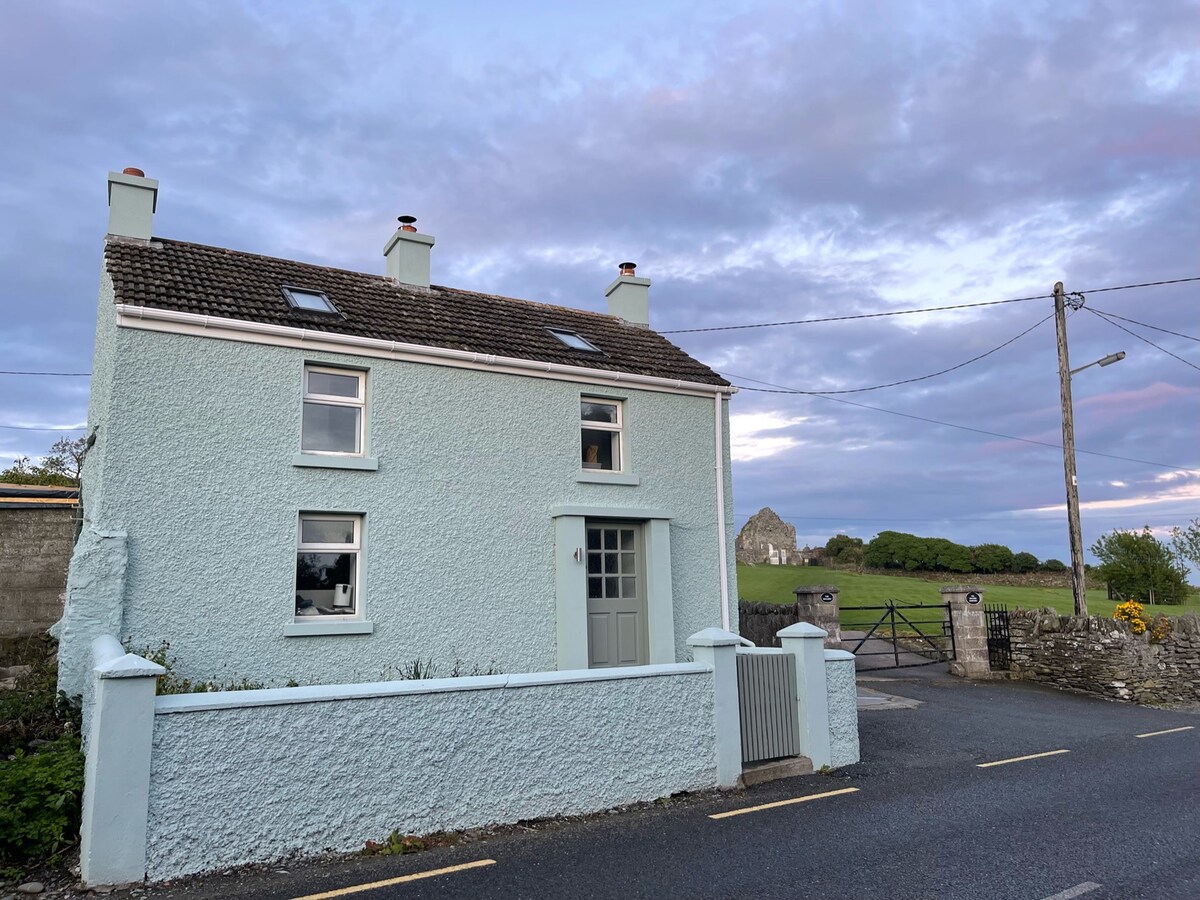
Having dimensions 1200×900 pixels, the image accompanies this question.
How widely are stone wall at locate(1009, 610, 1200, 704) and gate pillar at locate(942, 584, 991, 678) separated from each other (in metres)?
0.84

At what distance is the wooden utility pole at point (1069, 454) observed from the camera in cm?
1758

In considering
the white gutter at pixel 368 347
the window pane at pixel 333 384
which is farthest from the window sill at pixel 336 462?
the white gutter at pixel 368 347

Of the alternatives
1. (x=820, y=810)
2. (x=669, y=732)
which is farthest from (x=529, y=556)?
(x=820, y=810)

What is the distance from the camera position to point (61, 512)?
1264cm

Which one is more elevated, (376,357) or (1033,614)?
(376,357)

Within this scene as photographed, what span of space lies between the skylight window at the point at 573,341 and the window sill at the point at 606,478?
2.27 meters

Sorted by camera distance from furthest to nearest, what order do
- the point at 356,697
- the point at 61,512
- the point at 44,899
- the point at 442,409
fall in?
the point at 61,512
the point at 442,409
the point at 356,697
the point at 44,899

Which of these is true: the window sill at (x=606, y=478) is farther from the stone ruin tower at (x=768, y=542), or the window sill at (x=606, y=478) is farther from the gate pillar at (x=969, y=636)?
the stone ruin tower at (x=768, y=542)

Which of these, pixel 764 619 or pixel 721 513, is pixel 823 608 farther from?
pixel 721 513

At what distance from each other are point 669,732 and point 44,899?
4.96m

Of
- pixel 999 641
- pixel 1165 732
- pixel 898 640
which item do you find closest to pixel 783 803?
pixel 1165 732

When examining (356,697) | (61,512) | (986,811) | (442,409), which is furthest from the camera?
(61,512)

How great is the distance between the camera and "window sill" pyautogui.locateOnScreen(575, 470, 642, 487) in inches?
498

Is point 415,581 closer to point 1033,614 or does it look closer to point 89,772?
point 89,772
